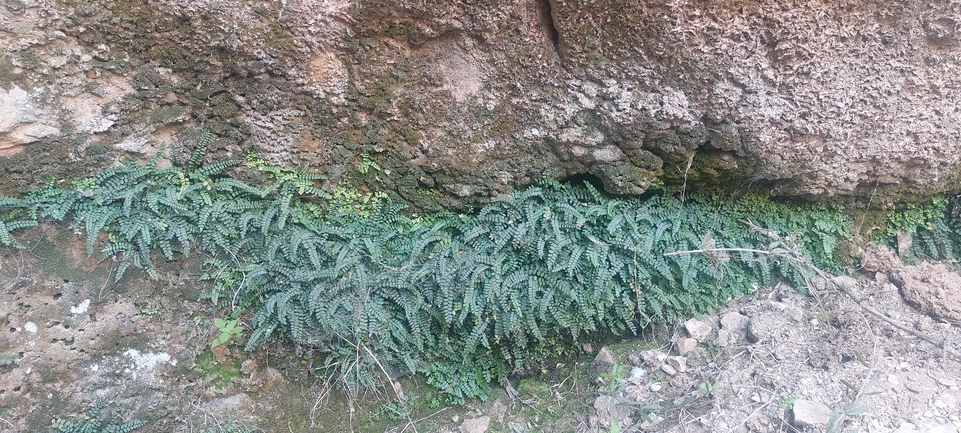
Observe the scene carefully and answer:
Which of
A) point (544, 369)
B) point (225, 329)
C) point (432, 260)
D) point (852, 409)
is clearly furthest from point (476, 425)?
point (852, 409)

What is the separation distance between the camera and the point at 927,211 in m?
5.25

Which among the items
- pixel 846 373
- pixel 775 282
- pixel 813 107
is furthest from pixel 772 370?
pixel 813 107

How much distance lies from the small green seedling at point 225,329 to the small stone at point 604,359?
→ 326 cm

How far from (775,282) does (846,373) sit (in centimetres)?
118

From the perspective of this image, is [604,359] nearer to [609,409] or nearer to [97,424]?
[609,409]

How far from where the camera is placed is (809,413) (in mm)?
3672

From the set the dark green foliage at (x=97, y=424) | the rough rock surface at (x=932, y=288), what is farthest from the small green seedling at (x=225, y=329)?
the rough rock surface at (x=932, y=288)

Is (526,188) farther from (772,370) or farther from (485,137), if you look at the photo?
(772,370)

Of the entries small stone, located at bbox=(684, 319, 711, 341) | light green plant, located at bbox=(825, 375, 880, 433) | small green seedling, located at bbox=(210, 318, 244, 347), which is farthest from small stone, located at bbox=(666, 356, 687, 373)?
small green seedling, located at bbox=(210, 318, 244, 347)

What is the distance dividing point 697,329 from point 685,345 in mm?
225

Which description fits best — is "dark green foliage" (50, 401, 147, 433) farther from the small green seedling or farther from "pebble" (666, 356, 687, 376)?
"pebble" (666, 356, 687, 376)

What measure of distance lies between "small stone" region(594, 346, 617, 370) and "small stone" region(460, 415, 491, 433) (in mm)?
1164

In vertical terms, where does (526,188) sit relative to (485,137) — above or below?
below

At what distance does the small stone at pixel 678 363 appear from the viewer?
4441 mm
